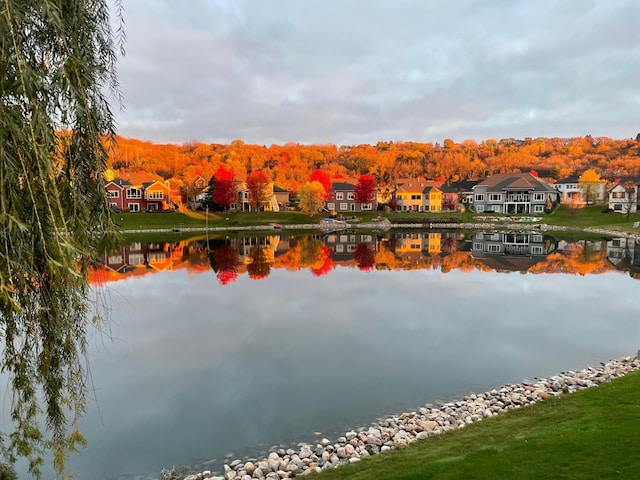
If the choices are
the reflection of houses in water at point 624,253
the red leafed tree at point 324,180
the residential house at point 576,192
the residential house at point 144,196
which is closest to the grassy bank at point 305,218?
the residential house at point 576,192

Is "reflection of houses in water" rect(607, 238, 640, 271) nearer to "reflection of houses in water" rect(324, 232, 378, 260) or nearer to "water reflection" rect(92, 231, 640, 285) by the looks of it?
"water reflection" rect(92, 231, 640, 285)

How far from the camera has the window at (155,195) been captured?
256ft

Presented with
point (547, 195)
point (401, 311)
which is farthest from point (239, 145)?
point (401, 311)

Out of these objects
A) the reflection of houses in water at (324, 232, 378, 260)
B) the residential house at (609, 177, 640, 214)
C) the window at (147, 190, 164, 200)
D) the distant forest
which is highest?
the distant forest

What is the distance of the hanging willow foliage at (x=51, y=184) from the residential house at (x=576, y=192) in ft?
324

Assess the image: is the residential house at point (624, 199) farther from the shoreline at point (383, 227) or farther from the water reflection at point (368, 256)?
the water reflection at point (368, 256)

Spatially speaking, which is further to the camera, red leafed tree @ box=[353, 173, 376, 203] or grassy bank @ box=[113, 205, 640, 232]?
red leafed tree @ box=[353, 173, 376, 203]

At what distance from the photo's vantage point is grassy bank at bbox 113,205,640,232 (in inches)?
2640

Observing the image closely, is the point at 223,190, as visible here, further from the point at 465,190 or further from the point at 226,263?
the point at 465,190

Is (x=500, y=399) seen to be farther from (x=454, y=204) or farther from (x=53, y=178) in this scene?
(x=454, y=204)

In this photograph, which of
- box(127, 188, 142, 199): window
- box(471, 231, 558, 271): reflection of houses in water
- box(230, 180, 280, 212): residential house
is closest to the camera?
box(471, 231, 558, 271): reflection of houses in water

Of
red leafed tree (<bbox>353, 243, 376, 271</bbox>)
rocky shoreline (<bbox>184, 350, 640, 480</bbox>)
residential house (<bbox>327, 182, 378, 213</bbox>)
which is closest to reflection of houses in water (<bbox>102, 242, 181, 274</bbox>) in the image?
red leafed tree (<bbox>353, 243, 376, 271</bbox>)

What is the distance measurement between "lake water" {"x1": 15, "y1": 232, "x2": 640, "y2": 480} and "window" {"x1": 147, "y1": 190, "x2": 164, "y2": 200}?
48.2 metres

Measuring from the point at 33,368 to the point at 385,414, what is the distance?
307 inches
